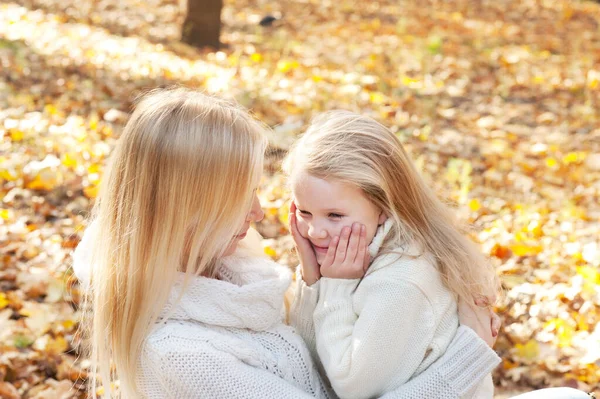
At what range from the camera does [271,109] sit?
19.8 ft

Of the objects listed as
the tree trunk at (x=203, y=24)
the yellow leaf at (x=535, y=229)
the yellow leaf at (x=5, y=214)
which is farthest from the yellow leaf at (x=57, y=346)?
the tree trunk at (x=203, y=24)

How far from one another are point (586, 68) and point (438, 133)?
2781mm

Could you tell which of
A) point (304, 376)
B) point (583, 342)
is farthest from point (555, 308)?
point (304, 376)

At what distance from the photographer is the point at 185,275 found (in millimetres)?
2006

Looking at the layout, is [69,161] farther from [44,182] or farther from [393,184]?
[393,184]

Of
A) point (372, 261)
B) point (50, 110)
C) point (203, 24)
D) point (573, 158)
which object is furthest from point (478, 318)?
point (203, 24)

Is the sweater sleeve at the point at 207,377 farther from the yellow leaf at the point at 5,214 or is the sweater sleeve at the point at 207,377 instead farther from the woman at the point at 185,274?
the yellow leaf at the point at 5,214

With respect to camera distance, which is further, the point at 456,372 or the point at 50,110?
the point at 50,110

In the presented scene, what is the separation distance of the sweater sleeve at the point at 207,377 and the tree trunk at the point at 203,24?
6628mm

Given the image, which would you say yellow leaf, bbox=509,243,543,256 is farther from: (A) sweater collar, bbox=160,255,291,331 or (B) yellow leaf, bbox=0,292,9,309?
(B) yellow leaf, bbox=0,292,9,309

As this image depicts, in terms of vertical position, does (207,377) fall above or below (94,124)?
above

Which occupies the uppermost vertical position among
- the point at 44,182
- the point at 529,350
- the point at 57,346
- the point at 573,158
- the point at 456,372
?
the point at 456,372

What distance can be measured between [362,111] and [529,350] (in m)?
3.21

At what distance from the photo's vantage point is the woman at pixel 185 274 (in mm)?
1921
